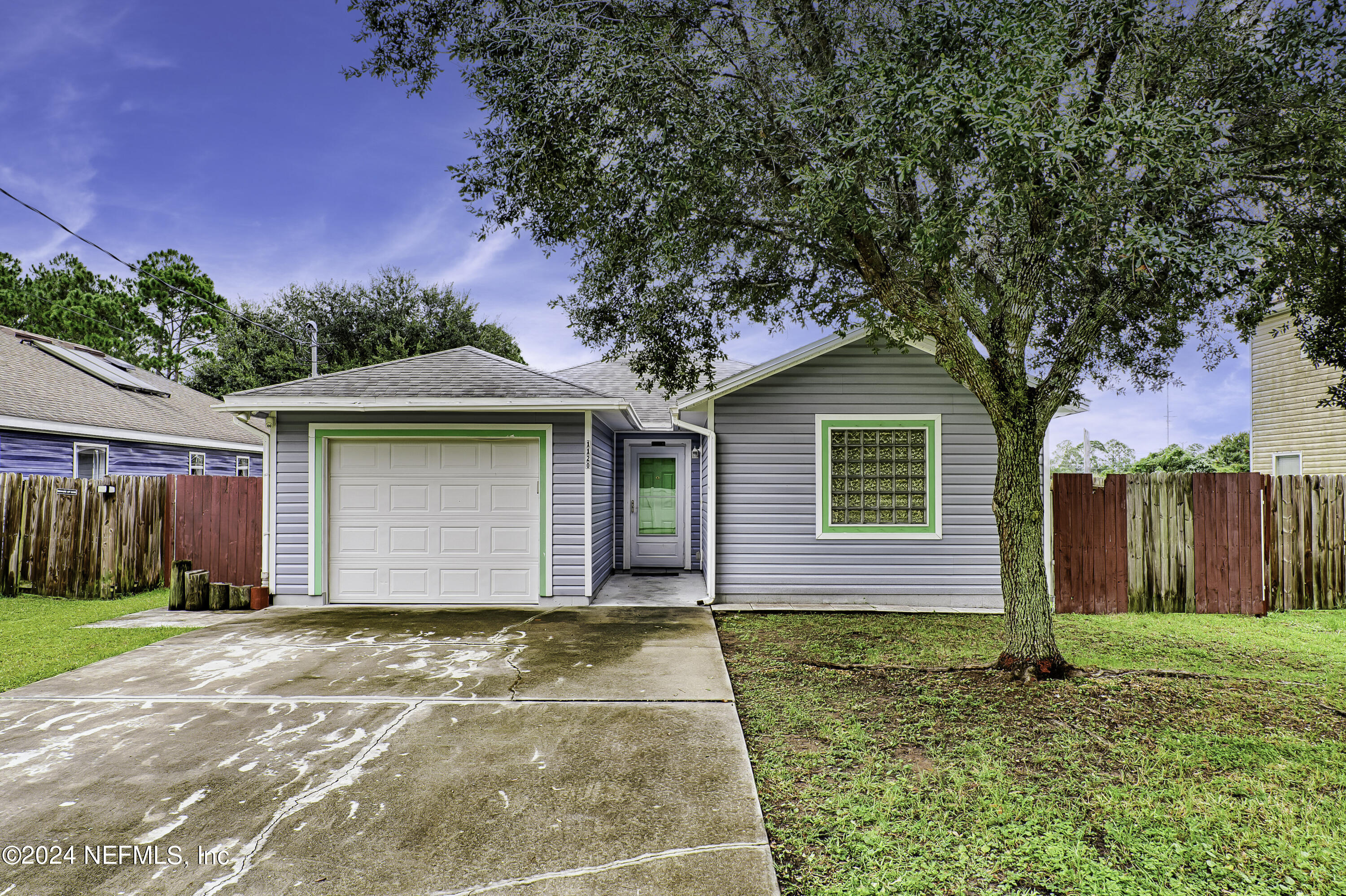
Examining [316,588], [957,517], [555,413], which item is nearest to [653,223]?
[555,413]

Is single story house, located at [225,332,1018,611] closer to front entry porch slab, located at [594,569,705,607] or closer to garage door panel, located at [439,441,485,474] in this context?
garage door panel, located at [439,441,485,474]

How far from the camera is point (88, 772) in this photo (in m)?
3.28

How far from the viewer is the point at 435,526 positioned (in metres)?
7.83

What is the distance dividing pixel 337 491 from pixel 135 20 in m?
10.8

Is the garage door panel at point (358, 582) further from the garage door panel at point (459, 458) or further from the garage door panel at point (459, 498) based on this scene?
the garage door panel at point (459, 458)

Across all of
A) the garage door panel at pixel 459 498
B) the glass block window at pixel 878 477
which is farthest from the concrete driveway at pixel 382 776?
the glass block window at pixel 878 477

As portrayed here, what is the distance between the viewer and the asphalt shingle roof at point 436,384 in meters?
7.51

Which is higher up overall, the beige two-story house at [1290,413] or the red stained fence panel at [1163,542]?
the beige two-story house at [1290,413]

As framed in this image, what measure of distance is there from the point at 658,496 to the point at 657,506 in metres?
0.17

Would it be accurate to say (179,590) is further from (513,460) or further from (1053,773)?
(1053,773)

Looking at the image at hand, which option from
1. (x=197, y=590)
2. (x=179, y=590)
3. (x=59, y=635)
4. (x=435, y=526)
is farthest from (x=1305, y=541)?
(x=59, y=635)

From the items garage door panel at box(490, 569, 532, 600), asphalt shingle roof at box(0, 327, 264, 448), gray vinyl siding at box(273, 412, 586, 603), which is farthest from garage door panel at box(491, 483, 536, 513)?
asphalt shingle roof at box(0, 327, 264, 448)

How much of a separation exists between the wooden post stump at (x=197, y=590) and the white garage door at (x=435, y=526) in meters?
1.48

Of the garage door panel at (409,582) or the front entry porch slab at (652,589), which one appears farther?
the front entry porch slab at (652,589)
